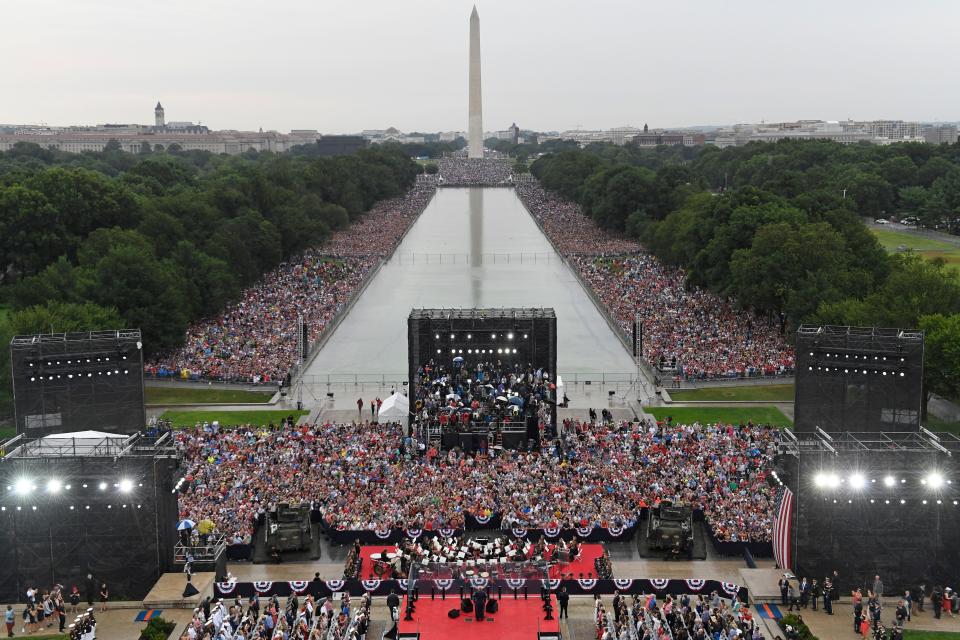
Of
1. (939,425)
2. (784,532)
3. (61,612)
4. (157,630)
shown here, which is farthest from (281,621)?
(939,425)


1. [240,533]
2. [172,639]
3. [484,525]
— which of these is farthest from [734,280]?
[172,639]

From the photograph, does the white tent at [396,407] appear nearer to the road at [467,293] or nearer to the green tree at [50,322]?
the road at [467,293]

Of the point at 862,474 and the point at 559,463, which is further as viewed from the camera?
the point at 559,463

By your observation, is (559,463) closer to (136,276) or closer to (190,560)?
(190,560)

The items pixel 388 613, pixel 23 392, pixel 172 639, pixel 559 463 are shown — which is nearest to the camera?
pixel 172 639

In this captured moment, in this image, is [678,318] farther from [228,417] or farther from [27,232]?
[27,232]

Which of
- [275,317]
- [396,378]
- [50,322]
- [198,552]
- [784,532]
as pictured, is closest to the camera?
[784,532]

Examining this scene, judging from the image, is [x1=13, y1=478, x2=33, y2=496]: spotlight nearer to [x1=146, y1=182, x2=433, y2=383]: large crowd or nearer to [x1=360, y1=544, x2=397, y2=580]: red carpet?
[x1=360, y1=544, x2=397, y2=580]: red carpet
